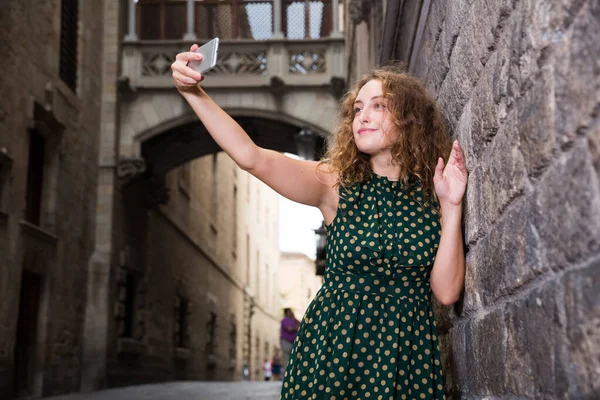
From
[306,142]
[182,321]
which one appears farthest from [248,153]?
[182,321]

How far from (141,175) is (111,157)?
66 centimetres

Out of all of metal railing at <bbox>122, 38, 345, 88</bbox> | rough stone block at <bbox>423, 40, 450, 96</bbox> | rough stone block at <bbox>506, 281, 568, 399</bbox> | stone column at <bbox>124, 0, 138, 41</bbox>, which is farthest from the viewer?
stone column at <bbox>124, 0, 138, 41</bbox>

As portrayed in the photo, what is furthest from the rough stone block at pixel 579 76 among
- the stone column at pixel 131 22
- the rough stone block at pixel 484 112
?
the stone column at pixel 131 22

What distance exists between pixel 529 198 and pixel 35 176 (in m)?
→ 11.5

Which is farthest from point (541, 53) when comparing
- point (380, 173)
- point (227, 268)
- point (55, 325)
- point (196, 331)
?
point (227, 268)

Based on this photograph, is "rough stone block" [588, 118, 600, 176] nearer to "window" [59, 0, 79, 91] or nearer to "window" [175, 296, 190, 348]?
"window" [59, 0, 79, 91]

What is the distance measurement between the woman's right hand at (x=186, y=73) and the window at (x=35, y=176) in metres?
10.1

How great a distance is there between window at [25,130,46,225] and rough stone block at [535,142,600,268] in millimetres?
11234

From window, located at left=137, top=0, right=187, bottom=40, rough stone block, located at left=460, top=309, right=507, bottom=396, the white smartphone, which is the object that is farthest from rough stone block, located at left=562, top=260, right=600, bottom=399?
window, located at left=137, top=0, right=187, bottom=40

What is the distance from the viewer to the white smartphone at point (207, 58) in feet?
8.44

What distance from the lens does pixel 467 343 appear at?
293 cm

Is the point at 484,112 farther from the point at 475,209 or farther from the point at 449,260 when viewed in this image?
the point at 449,260

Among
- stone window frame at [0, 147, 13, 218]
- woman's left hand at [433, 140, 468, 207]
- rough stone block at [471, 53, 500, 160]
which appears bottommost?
woman's left hand at [433, 140, 468, 207]

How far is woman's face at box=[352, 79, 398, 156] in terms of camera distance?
9.23ft
